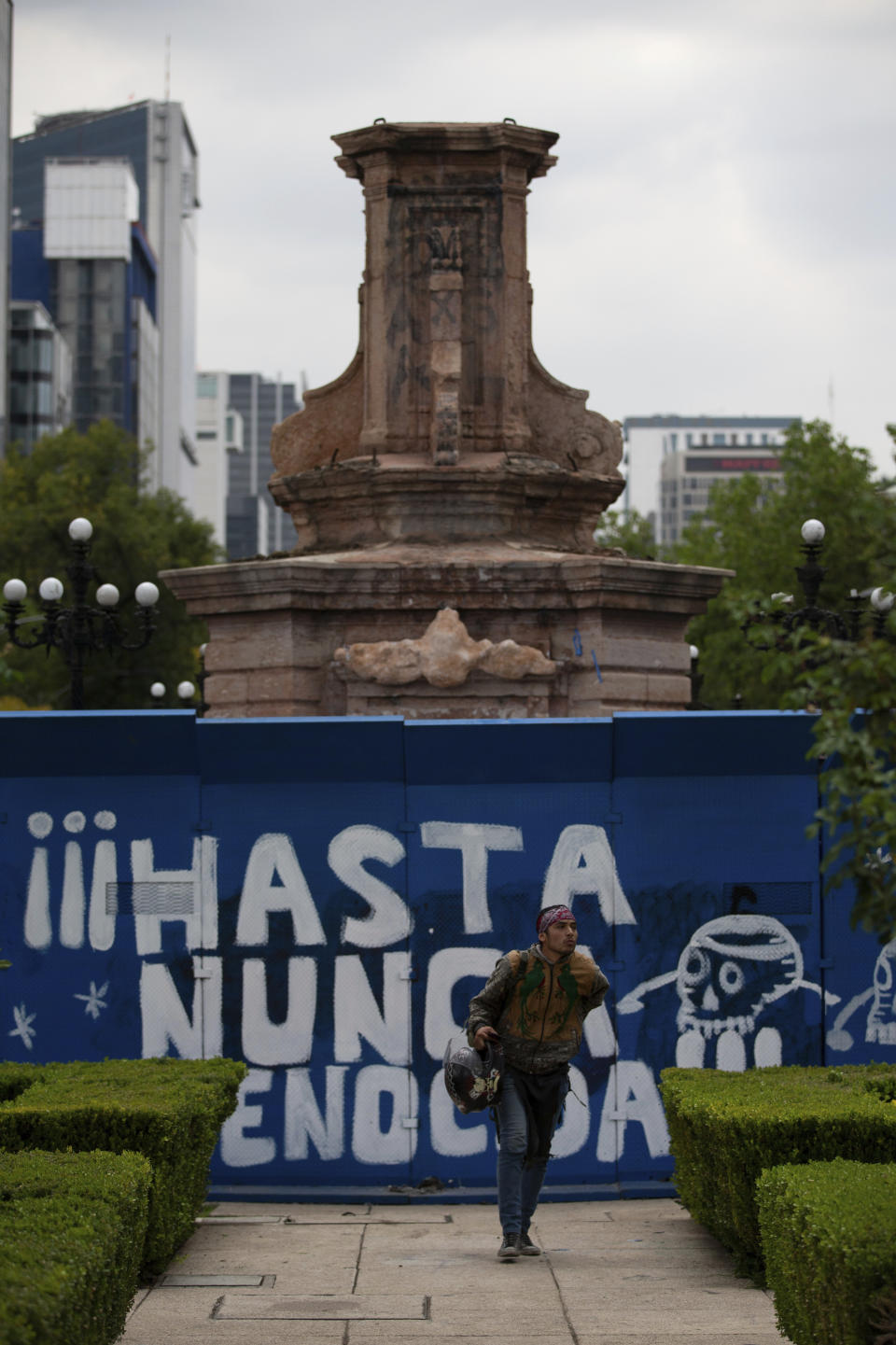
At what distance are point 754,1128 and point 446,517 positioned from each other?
10933 millimetres

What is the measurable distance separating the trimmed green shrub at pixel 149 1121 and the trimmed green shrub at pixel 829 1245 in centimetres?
225

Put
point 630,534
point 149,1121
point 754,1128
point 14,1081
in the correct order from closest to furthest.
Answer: point 754,1128 → point 149,1121 → point 14,1081 → point 630,534

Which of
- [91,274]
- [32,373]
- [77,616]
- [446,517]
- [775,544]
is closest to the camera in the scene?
[446,517]

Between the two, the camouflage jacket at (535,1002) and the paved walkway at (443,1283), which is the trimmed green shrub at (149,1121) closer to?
the paved walkway at (443,1283)

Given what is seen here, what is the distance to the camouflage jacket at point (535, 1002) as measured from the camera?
29.0 ft

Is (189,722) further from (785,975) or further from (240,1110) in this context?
(785,975)

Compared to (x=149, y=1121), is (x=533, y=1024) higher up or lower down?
higher up

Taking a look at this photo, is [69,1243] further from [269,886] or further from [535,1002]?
[269,886]

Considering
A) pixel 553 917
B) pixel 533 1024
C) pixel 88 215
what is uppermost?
pixel 88 215

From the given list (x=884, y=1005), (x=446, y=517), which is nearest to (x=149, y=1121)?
(x=884, y=1005)

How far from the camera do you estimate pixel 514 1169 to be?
344 inches

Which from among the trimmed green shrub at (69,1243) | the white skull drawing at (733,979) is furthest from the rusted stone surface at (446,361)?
the trimmed green shrub at (69,1243)

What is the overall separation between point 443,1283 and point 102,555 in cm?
4107

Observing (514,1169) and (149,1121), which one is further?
(514,1169)
